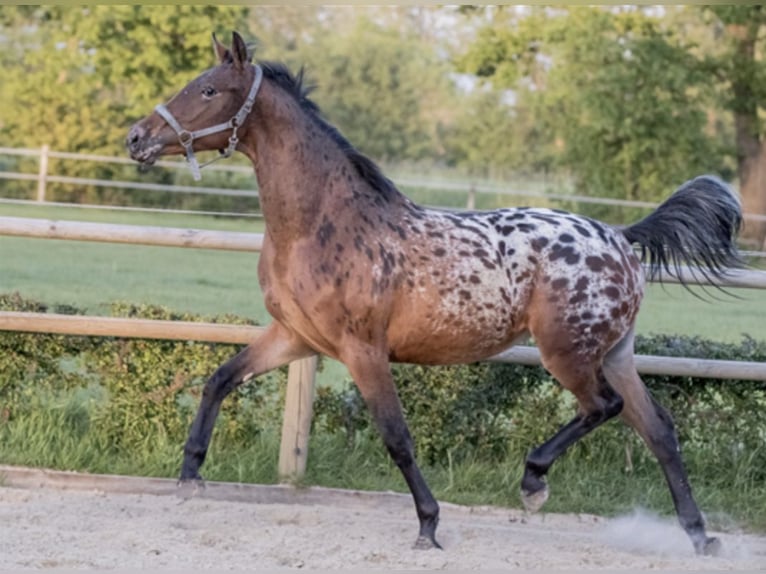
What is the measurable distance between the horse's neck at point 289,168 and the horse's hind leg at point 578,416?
46.5 inches

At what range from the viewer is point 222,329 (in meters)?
5.92

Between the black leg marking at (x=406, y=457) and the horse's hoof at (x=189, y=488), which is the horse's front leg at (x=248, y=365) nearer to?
the horse's hoof at (x=189, y=488)

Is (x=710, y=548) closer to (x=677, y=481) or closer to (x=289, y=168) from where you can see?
(x=677, y=481)

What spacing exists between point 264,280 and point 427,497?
1124 millimetres

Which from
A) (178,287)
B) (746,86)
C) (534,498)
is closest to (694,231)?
(534,498)

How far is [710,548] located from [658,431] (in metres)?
0.54

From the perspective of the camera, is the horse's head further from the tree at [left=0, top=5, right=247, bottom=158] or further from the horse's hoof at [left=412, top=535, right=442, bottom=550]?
the tree at [left=0, top=5, right=247, bottom=158]

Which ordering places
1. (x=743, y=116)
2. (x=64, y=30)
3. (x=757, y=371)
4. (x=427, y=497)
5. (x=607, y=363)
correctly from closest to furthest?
(x=427, y=497) → (x=607, y=363) → (x=757, y=371) → (x=743, y=116) → (x=64, y=30)

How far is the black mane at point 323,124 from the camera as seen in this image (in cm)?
518

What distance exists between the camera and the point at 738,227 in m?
5.73

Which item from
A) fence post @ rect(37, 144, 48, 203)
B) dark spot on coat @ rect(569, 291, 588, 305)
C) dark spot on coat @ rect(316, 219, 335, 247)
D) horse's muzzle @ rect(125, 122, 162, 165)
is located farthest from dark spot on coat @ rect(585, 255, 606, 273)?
fence post @ rect(37, 144, 48, 203)

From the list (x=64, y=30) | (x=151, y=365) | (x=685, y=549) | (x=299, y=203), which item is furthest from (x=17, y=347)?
(x=64, y=30)

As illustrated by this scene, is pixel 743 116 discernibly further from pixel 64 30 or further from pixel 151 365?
pixel 151 365

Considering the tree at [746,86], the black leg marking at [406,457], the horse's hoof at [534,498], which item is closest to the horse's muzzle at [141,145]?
the black leg marking at [406,457]
